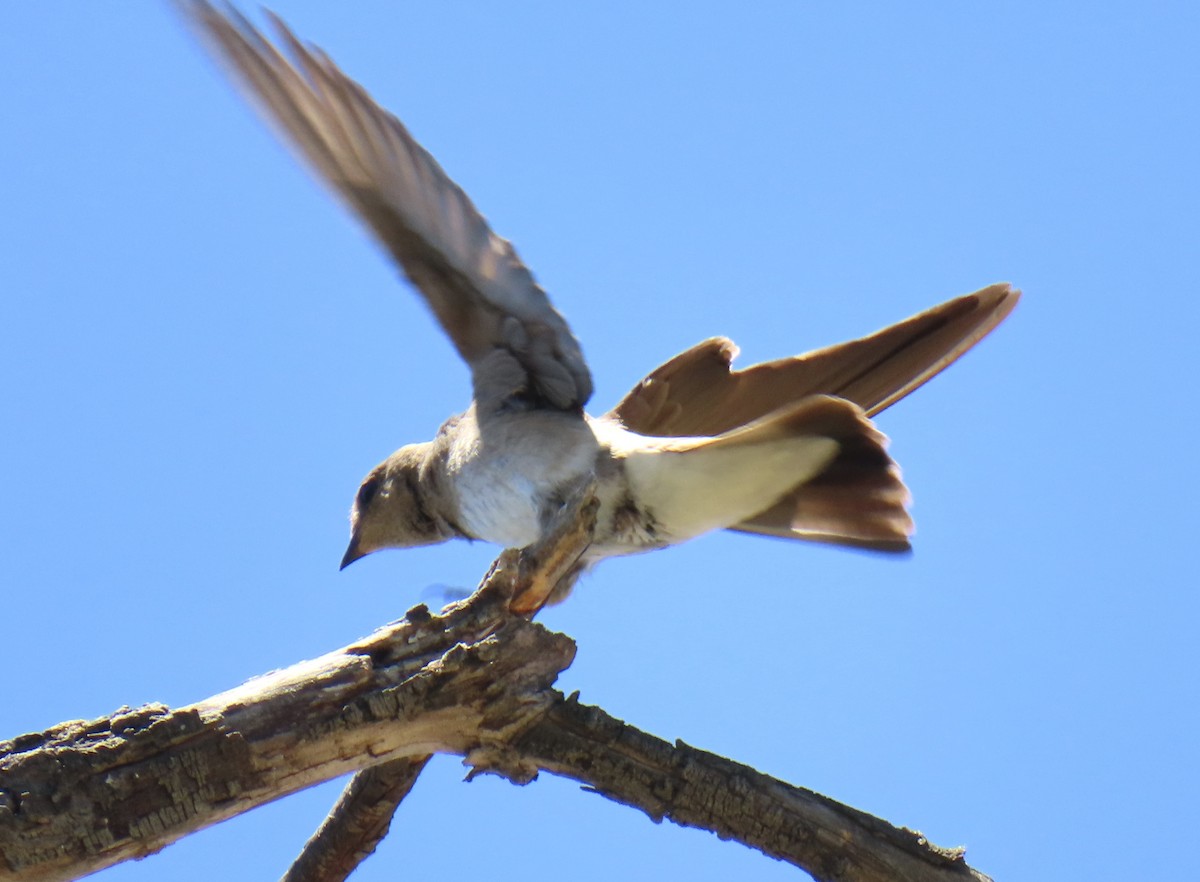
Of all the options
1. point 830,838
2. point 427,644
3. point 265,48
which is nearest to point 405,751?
point 427,644

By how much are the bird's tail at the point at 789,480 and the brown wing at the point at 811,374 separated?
65 centimetres

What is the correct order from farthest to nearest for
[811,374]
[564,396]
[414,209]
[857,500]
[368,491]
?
[368,491] < [811,374] < [564,396] < [414,209] < [857,500]

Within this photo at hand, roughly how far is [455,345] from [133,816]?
7.28 ft

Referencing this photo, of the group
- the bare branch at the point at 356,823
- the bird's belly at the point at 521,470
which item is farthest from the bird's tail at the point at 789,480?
the bare branch at the point at 356,823

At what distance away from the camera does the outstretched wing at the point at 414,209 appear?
4.14m

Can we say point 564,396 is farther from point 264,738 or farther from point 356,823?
point 264,738

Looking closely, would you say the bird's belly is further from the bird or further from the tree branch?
the tree branch

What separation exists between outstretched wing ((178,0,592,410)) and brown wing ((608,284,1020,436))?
573 mm

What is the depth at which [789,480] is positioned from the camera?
424 cm

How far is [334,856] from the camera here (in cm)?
378

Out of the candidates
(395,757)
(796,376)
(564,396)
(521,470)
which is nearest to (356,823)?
(395,757)

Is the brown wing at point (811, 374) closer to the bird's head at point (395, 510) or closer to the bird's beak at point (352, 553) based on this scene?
the bird's head at point (395, 510)

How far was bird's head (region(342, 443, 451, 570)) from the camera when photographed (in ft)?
17.3

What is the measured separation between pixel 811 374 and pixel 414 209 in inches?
68.9
